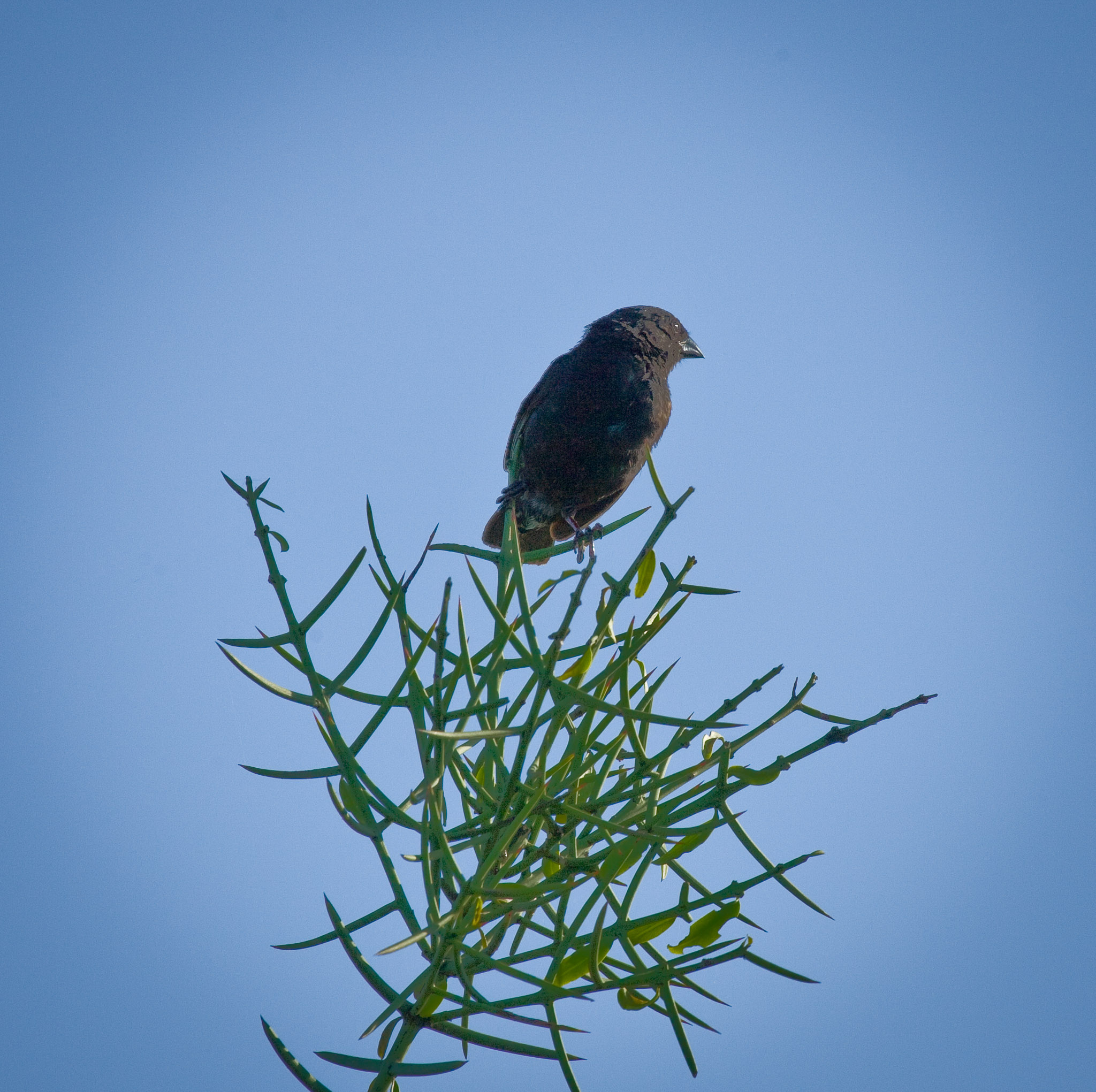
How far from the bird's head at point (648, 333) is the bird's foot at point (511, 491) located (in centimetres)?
70

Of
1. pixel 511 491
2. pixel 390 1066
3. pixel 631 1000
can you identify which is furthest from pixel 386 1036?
pixel 511 491

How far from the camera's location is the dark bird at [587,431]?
3.31 m

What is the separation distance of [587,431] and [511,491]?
13.6 inches

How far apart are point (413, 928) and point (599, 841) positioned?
1.02 feet

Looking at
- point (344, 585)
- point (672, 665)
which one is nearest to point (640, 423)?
point (672, 665)

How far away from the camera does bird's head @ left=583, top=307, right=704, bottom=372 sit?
11.9 ft

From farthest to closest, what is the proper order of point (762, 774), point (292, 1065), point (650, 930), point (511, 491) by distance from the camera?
point (511, 491) < point (650, 930) < point (762, 774) < point (292, 1065)

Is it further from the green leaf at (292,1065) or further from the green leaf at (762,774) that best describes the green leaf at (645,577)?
the green leaf at (292,1065)

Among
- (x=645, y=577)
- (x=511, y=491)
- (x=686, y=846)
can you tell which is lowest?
(x=686, y=846)

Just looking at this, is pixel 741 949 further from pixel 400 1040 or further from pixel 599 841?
pixel 400 1040

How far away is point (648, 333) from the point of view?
12.0 ft

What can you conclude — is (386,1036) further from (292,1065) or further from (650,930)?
(650,930)

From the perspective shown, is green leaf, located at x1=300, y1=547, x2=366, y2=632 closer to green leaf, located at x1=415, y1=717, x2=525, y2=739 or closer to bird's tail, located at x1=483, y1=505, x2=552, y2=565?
green leaf, located at x1=415, y1=717, x2=525, y2=739

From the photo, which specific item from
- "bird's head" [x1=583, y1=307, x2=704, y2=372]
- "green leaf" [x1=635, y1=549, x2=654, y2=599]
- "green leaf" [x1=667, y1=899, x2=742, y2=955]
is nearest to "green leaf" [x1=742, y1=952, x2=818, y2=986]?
"green leaf" [x1=667, y1=899, x2=742, y2=955]
